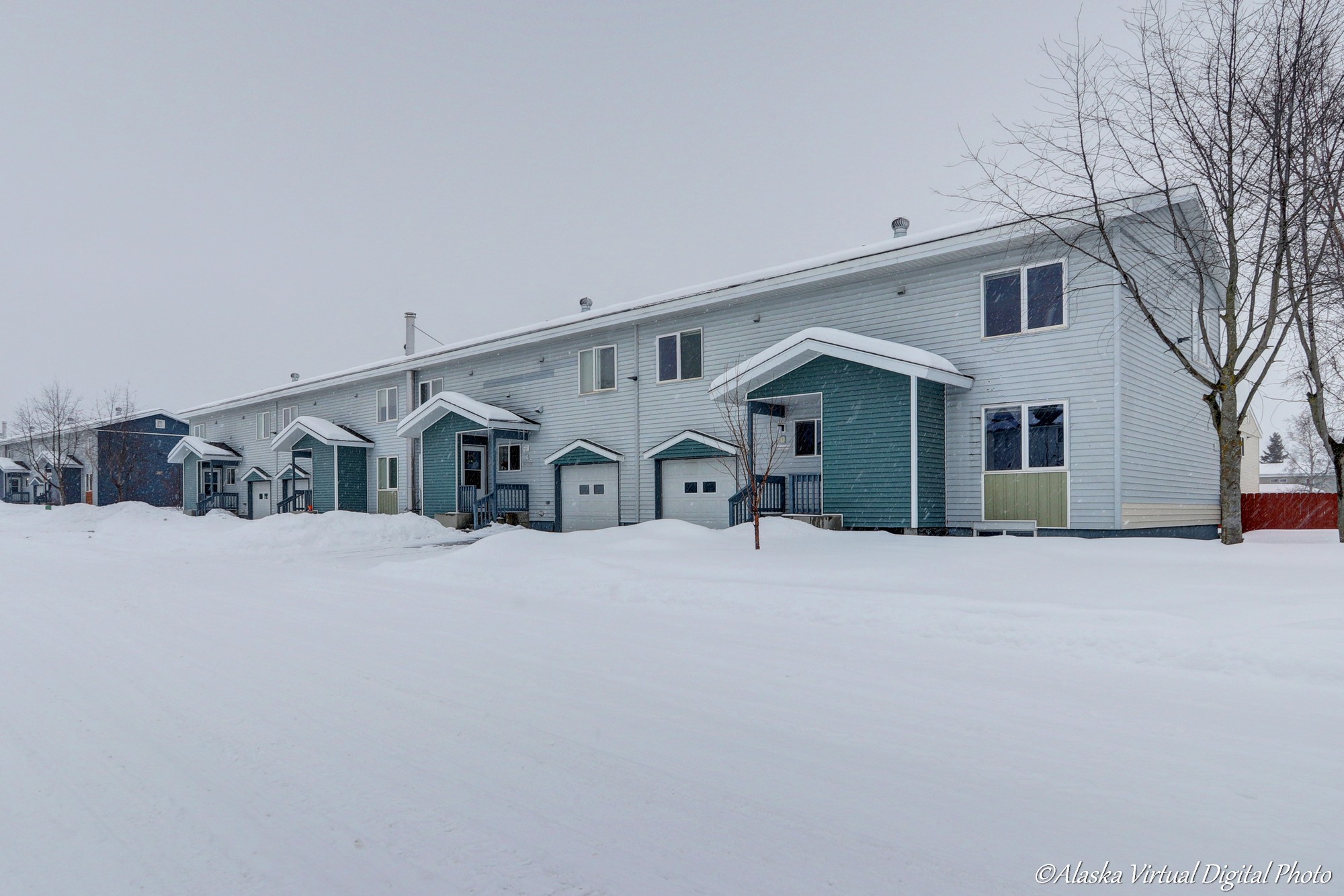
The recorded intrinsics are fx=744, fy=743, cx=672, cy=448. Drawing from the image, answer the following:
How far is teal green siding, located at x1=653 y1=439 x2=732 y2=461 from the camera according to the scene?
18312 millimetres

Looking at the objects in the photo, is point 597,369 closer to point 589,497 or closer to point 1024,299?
point 589,497

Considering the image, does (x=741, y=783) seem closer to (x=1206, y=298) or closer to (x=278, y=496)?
(x=1206, y=298)

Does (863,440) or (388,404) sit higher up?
(388,404)

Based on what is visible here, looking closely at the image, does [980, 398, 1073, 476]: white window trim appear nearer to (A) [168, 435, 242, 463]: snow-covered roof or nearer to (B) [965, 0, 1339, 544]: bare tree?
(B) [965, 0, 1339, 544]: bare tree

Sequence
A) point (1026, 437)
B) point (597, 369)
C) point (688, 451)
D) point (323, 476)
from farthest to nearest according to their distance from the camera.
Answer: point (323, 476) < point (597, 369) < point (688, 451) < point (1026, 437)

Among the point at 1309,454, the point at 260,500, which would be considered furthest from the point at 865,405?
the point at 1309,454

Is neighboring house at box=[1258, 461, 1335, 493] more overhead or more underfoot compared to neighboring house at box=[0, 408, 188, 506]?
more underfoot

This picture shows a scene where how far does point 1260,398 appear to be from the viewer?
15.5 meters

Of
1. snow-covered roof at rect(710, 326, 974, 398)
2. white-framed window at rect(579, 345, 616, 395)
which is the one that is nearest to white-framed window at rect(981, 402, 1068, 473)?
snow-covered roof at rect(710, 326, 974, 398)

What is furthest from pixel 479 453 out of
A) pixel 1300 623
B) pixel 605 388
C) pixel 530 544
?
pixel 1300 623

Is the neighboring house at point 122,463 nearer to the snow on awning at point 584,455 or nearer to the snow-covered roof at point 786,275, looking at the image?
the snow-covered roof at point 786,275

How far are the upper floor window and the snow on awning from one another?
33.1 ft

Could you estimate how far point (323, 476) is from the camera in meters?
28.7

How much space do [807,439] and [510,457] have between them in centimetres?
1079
